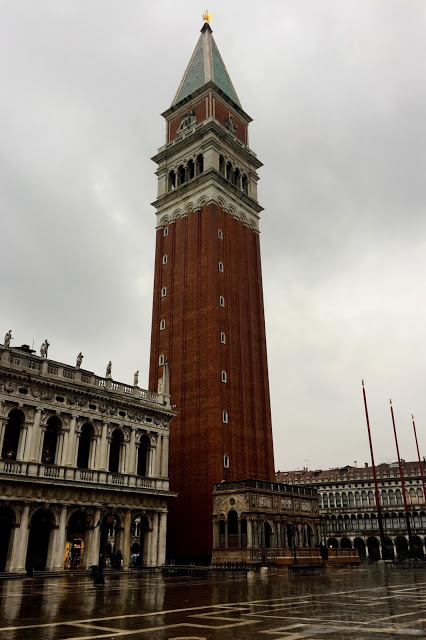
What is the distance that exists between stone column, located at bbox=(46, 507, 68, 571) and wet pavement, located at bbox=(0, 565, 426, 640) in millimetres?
12744

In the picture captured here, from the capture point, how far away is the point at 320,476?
112 metres

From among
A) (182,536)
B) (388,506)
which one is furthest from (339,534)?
(182,536)

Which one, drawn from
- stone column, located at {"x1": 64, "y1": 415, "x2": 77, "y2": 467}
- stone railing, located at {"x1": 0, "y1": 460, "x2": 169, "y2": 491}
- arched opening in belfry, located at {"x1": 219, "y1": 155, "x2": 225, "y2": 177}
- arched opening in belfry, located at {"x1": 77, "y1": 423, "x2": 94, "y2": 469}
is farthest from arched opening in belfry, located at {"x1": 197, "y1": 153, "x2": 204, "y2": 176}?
stone railing, located at {"x1": 0, "y1": 460, "x2": 169, "y2": 491}

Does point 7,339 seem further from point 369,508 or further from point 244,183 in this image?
point 369,508

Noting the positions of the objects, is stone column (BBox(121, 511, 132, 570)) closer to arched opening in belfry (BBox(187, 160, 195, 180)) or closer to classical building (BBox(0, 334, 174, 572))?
classical building (BBox(0, 334, 174, 572))

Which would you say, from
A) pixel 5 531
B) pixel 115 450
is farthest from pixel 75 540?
pixel 115 450

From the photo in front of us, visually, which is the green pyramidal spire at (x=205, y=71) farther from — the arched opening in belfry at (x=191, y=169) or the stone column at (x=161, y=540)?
the stone column at (x=161, y=540)

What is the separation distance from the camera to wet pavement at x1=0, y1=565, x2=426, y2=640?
11.6 m

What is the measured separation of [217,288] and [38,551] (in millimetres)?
30999

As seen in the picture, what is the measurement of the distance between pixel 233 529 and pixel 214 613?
31678 mm

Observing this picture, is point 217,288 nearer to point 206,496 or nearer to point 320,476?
point 206,496

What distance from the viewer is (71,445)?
38.3 meters

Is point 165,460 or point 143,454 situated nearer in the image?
point 143,454

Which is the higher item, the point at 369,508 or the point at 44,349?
the point at 44,349
